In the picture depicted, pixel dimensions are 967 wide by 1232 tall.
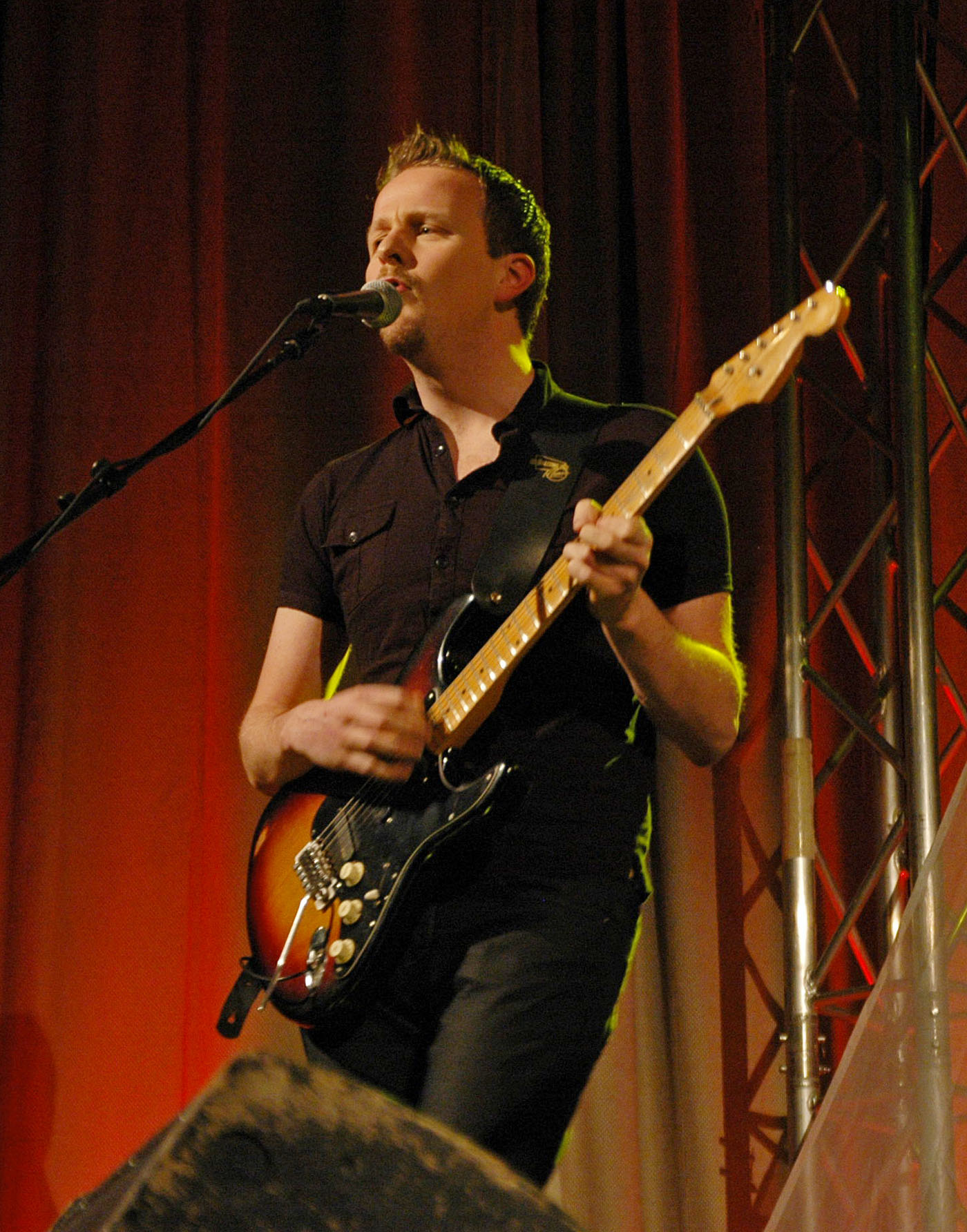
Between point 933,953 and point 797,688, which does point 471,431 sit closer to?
point 933,953

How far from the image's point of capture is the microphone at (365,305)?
5.95ft

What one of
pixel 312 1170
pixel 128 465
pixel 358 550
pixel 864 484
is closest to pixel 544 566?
pixel 358 550

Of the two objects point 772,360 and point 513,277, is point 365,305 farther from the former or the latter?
point 772,360

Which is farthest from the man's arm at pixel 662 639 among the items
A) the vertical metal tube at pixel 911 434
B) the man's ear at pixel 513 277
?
the vertical metal tube at pixel 911 434

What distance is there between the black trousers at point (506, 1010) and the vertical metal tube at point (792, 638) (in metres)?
1.26

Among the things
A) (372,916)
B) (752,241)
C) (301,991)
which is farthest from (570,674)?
(752,241)

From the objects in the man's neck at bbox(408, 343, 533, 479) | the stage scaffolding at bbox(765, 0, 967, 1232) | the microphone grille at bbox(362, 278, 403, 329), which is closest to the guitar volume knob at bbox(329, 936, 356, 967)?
the man's neck at bbox(408, 343, 533, 479)

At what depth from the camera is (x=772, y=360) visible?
1.61 meters

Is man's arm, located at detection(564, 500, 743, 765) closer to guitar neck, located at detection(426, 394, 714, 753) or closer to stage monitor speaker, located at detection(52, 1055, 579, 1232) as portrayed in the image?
guitar neck, located at detection(426, 394, 714, 753)

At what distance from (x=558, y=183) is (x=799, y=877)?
5.93 feet

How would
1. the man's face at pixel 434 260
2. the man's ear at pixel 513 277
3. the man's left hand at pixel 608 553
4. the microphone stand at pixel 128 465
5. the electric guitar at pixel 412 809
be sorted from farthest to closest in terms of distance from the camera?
1. the man's ear at pixel 513 277
2. the man's face at pixel 434 260
3. the microphone stand at pixel 128 465
4. the electric guitar at pixel 412 809
5. the man's left hand at pixel 608 553

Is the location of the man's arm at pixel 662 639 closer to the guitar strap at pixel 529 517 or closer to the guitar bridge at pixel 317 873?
the guitar strap at pixel 529 517

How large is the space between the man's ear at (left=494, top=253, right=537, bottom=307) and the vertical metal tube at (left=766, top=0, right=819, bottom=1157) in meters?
0.99

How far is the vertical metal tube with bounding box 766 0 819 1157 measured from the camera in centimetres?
277
